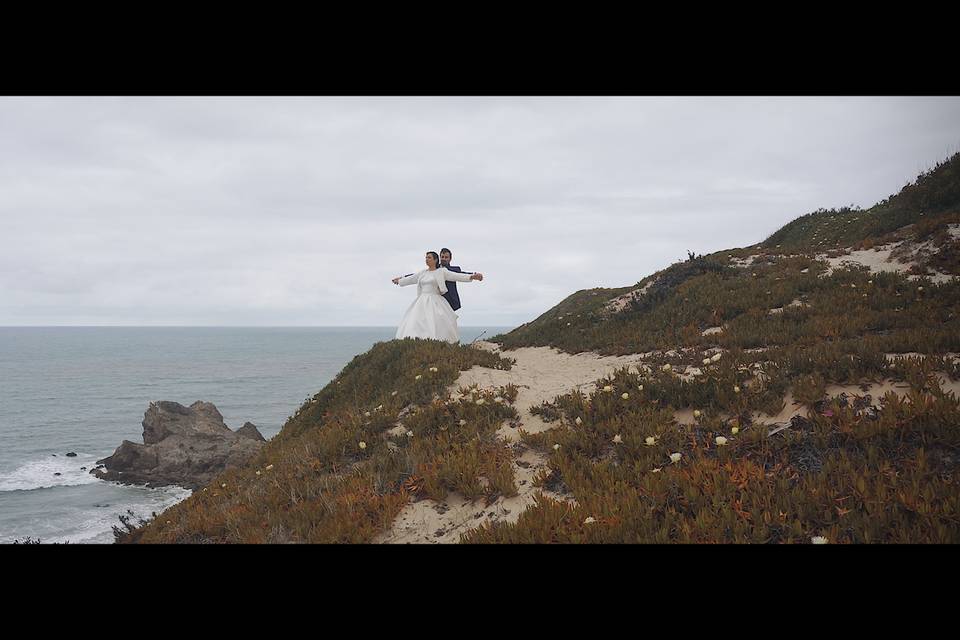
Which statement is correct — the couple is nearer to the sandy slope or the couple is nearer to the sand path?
the sand path

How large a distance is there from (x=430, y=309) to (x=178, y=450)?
29.6 m

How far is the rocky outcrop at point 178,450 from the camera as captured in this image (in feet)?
112

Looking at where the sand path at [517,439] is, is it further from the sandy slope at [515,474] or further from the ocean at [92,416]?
the ocean at [92,416]

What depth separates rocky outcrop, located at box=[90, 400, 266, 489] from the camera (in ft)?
112

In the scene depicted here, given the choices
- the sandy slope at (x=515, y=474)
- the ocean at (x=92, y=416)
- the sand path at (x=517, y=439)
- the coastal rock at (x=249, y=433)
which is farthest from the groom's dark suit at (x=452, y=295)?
the coastal rock at (x=249, y=433)

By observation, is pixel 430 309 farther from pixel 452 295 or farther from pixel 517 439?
pixel 517 439

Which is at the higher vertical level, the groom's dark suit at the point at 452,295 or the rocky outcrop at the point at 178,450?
the groom's dark suit at the point at 452,295

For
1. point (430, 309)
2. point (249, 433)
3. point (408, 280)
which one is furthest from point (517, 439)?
point (249, 433)

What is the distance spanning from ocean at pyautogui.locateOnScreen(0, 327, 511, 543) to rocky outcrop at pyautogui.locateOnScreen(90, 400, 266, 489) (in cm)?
126

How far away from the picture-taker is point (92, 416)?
2255 inches

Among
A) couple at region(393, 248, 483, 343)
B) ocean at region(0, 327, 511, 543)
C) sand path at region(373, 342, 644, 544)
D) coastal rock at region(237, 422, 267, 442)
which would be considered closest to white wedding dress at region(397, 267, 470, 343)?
couple at region(393, 248, 483, 343)
